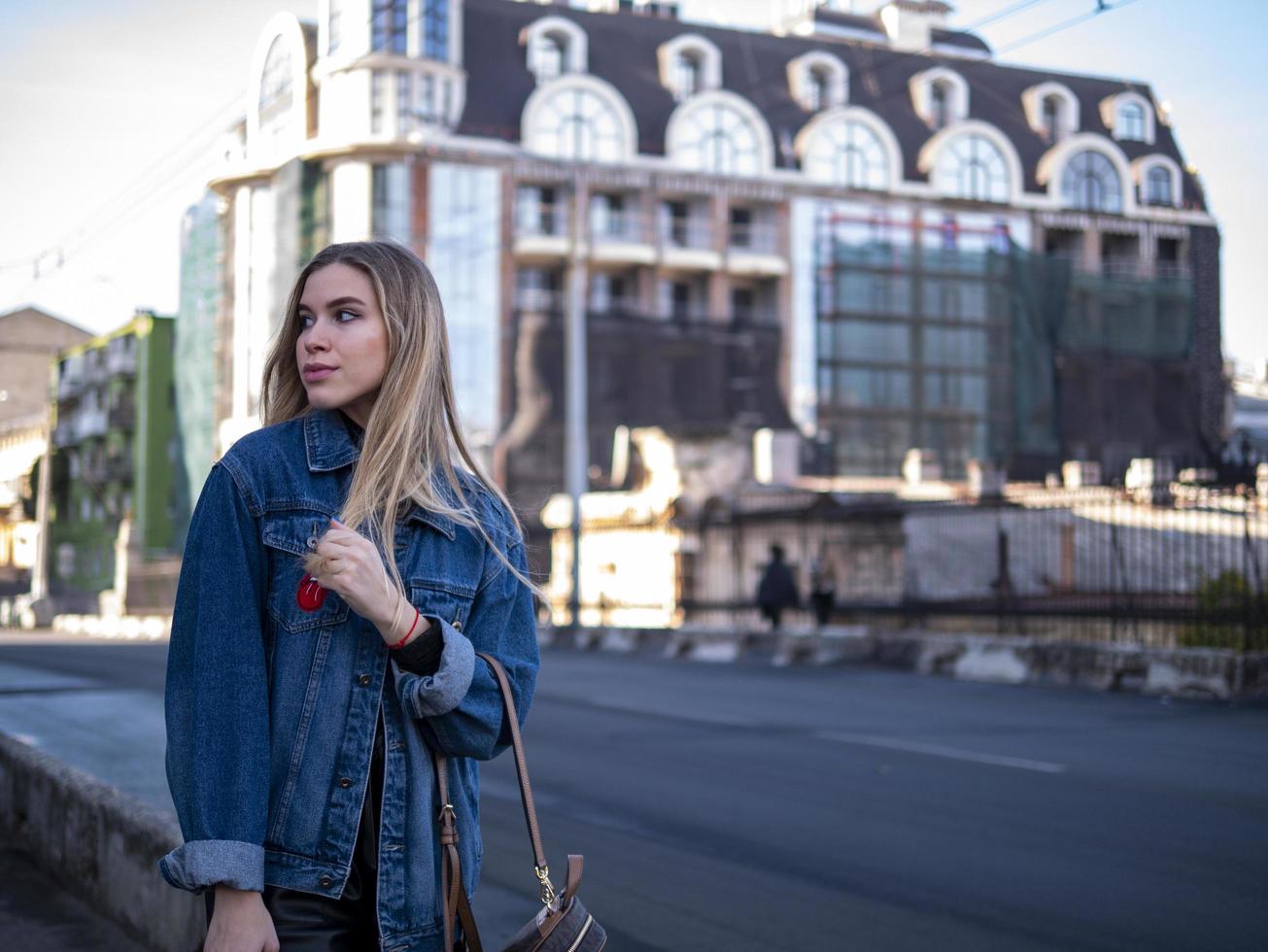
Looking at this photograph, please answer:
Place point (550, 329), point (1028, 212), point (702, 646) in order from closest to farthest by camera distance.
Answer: point (702, 646), point (550, 329), point (1028, 212)

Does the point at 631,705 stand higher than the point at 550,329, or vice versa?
the point at 550,329

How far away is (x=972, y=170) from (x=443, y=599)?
6429 centimetres

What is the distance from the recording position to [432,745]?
235 centimetres

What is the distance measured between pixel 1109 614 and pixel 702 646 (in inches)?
309

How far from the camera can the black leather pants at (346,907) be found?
7.30 ft

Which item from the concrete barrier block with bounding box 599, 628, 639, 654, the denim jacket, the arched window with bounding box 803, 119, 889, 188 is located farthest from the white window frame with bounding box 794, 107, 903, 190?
the denim jacket

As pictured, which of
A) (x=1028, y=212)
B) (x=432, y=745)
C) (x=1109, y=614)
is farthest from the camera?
(x=1028, y=212)

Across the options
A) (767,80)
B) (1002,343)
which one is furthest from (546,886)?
(1002,343)

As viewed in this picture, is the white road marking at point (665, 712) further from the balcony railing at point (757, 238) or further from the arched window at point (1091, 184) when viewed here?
the arched window at point (1091, 184)

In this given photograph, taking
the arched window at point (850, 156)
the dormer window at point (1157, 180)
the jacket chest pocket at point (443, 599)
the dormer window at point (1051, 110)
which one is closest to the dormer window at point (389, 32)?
the arched window at point (850, 156)

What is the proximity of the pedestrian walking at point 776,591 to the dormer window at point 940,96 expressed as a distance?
43.7m

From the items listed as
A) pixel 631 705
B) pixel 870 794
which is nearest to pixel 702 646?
pixel 631 705

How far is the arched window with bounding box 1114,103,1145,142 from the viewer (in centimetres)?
6825

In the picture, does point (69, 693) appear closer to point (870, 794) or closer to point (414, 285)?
point (870, 794)
